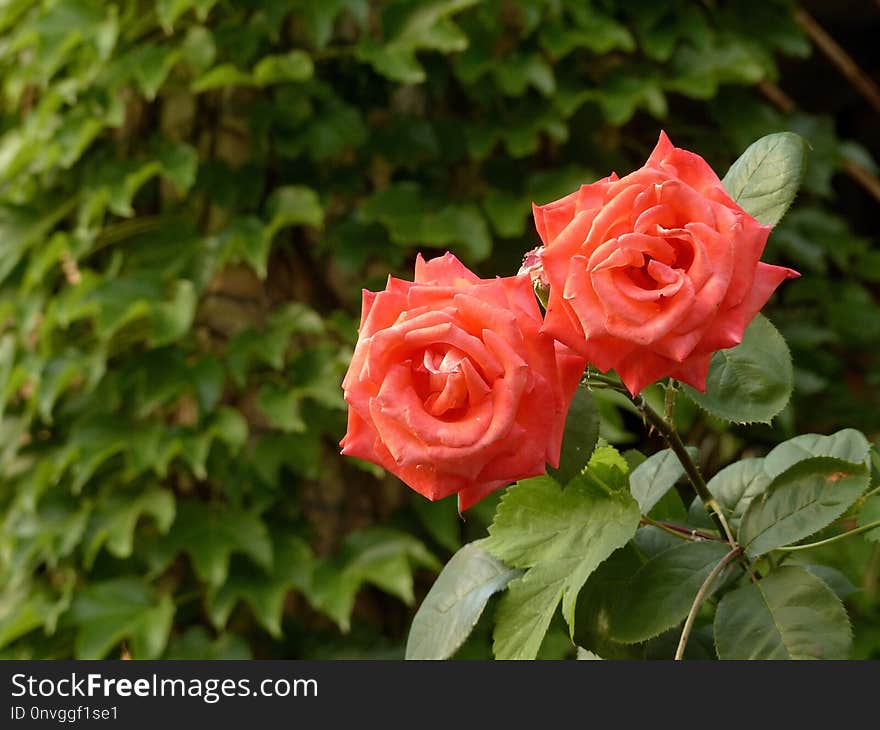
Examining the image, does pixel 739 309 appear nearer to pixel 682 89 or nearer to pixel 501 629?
pixel 501 629

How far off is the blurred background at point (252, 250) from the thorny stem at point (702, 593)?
0.80m

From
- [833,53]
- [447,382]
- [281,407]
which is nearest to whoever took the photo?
[447,382]

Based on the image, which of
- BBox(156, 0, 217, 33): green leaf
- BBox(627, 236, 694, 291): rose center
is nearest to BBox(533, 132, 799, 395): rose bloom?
BBox(627, 236, 694, 291): rose center

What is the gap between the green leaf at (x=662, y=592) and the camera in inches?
17.9

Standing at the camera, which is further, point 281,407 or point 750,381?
point 281,407

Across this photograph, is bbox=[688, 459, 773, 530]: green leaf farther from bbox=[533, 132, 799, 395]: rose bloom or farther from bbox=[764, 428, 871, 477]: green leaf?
bbox=[533, 132, 799, 395]: rose bloom

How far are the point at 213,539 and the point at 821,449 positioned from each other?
88cm

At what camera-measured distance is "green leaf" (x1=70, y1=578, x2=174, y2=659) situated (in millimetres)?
1243

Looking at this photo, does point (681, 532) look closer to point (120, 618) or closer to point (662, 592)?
point (662, 592)

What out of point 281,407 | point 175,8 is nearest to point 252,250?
point 281,407

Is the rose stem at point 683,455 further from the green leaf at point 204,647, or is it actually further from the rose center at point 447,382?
the green leaf at point 204,647

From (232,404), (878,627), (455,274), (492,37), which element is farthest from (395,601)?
(455,274)

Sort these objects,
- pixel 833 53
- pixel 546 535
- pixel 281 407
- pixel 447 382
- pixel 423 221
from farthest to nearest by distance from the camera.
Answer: pixel 833 53 → pixel 423 221 → pixel 281 407 → pixel 546 535 → pixel 447 382

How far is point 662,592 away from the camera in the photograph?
0.46 m
